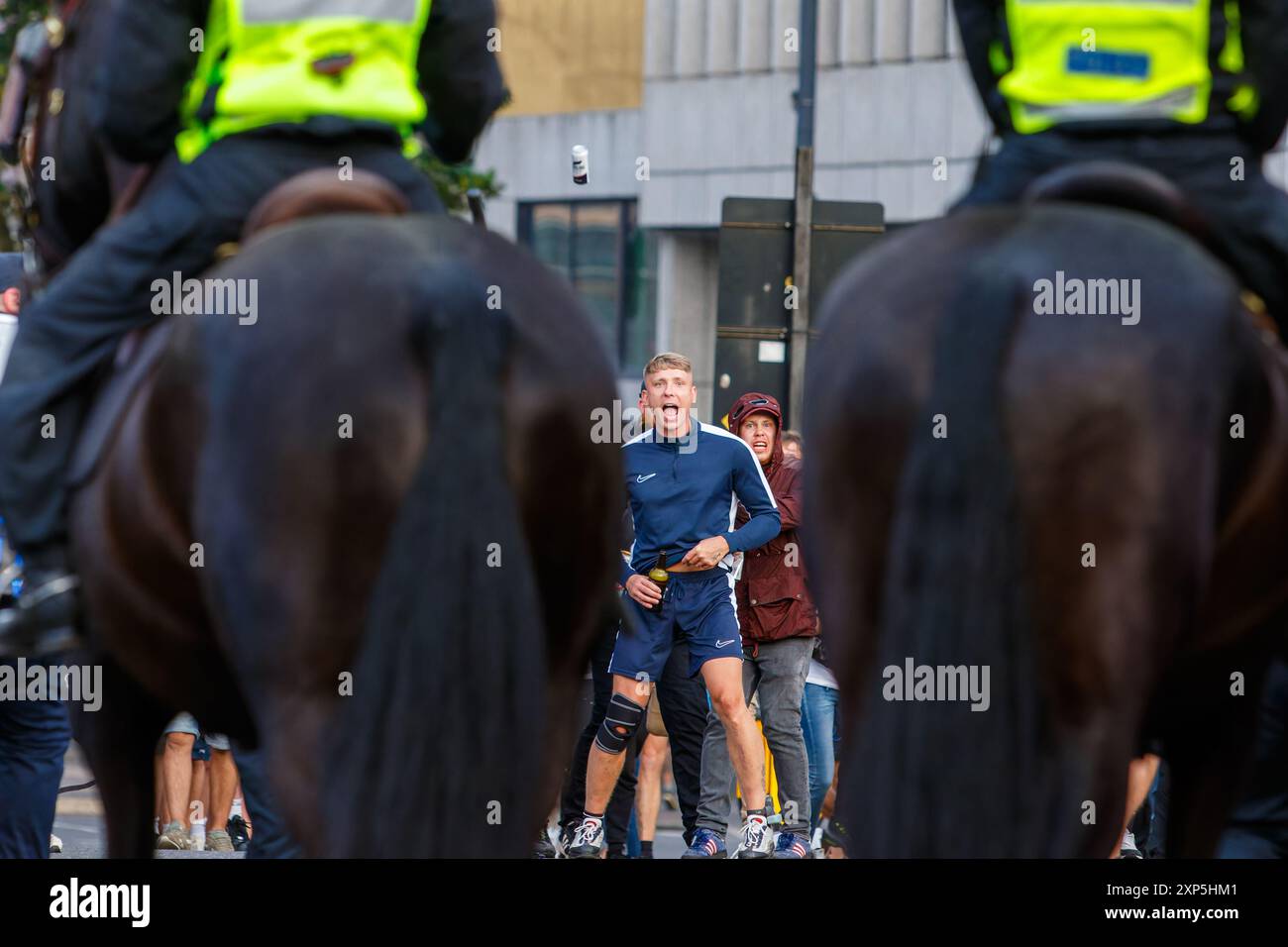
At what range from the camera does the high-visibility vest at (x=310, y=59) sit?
4867mm

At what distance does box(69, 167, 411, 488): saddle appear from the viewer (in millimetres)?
4566

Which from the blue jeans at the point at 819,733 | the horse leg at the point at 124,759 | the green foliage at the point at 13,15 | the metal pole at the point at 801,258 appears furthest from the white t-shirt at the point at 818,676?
the green foliage at the point at 13,15

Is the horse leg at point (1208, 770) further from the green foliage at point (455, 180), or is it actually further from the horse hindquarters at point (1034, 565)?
the green foliage at point (455, 180)

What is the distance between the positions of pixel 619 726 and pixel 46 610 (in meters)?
5.68

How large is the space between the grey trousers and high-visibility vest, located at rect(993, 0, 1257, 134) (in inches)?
262

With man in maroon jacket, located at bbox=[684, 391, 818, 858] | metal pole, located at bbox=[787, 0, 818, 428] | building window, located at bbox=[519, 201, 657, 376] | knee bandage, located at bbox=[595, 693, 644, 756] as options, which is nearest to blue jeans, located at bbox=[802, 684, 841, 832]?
man in maroon jacket, located at bbox=[684, 391, 818, 858]

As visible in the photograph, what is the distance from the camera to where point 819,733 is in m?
11.9

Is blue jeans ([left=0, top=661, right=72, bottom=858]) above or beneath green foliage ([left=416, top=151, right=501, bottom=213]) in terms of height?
beneath

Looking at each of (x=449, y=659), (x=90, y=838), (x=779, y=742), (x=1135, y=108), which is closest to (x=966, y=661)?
(x=449, y=659)

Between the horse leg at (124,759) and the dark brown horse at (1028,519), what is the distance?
6.85 ft

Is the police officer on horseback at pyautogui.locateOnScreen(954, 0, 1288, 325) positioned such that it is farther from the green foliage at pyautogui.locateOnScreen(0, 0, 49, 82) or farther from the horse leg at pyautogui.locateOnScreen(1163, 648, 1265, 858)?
the green foliage at pyautogui.locateOnScreen(0, 0, 49, 82)

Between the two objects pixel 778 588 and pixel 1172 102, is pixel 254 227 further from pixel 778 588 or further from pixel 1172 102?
pixel 778 588
